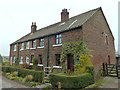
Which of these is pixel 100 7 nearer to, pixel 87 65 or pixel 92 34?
pixel 92 34

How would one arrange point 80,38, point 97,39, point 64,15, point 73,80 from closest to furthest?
point 73,80 → point 80,38 → point 97,39 → point 64,15

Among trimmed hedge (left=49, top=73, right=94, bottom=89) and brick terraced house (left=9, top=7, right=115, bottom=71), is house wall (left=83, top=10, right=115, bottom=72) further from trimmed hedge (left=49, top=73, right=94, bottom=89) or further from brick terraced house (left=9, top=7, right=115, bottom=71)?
trimmed hedge (left=49, top=73, right=94, bottom=89)

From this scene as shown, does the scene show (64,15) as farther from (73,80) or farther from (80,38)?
(73,80)

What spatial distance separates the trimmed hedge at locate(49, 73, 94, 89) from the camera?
7.37 meters

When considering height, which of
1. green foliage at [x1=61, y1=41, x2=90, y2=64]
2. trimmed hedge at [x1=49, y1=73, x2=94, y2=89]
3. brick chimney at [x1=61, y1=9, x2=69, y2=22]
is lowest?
trimmed hedge at [x1=49, y1=73, x2=94, y2=89]

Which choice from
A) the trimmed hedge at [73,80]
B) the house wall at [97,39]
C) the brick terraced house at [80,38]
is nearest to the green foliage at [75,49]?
the brick terraced house at [80,38]

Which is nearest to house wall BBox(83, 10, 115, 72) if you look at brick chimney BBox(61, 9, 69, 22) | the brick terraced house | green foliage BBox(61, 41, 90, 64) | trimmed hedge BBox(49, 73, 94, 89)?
the brick terraced house

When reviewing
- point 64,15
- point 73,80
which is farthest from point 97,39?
point 73,80

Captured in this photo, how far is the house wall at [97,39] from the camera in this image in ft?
37.7

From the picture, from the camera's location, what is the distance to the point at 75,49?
10836mm

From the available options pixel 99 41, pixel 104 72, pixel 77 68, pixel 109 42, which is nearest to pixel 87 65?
pixel 77 68

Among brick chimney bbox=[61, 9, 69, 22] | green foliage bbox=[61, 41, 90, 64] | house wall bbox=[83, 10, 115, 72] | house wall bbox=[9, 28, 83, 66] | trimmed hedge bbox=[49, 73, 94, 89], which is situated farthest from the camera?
brick chimney bbox=[61, 9, 69, 22]

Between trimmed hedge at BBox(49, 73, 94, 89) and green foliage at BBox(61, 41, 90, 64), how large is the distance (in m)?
2.46

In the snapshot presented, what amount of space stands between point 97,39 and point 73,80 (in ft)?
25.6
